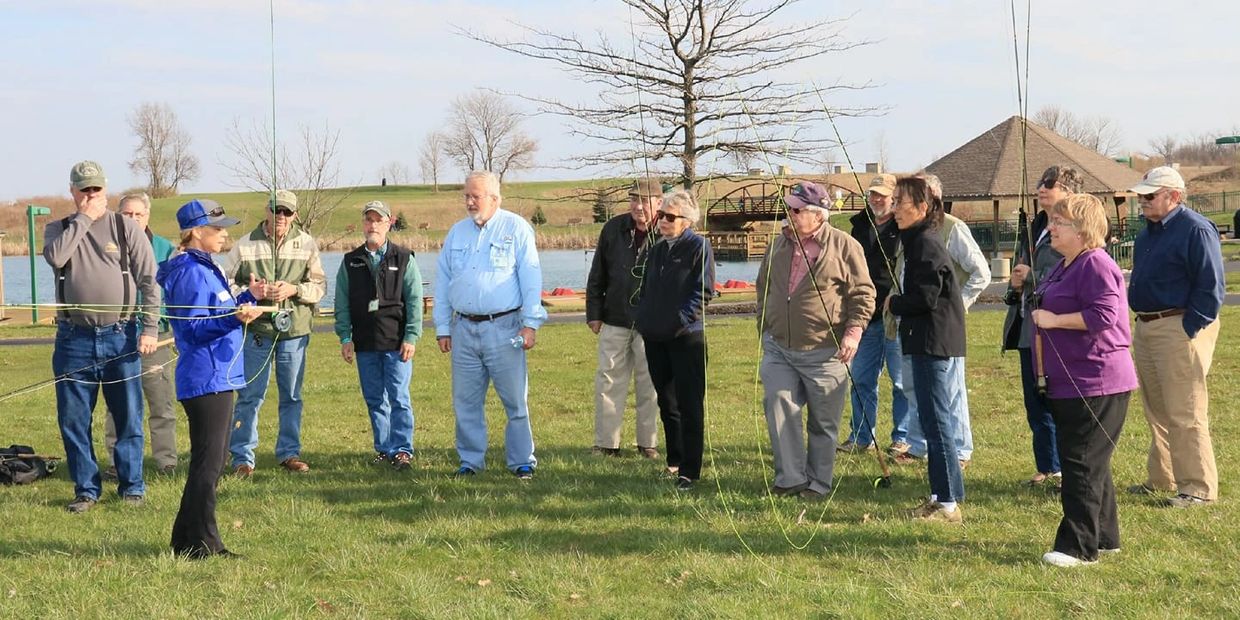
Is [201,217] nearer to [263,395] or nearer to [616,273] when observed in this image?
[263,395]

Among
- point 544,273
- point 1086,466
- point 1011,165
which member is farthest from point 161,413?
point 1011,165

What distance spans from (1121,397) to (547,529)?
2.94 meters

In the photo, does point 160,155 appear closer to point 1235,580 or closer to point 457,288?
point 457,288

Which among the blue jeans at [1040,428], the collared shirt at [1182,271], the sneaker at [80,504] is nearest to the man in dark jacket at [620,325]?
the blue jeans at [1040,428]

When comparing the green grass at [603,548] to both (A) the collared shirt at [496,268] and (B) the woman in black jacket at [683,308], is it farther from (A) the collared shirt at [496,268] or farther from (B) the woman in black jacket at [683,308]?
(A) the collared shirt at [496,268]

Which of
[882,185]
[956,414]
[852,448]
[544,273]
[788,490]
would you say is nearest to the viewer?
[788,490]

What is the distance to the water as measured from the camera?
110 ft

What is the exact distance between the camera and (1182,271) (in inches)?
245

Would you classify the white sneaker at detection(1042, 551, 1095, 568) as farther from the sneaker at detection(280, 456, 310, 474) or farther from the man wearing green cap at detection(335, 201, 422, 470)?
the sneaker at detection(280, 456, 310, 474)

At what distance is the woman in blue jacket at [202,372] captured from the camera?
5.46 metres

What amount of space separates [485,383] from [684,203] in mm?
1791

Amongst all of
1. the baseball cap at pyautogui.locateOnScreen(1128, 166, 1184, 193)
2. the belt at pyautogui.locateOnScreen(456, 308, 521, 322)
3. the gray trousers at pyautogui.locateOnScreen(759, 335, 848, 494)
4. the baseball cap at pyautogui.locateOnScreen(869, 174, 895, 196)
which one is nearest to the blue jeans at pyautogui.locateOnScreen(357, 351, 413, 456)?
the belt at pyautogui.locateOnScreen(456, 308, 521, 322)

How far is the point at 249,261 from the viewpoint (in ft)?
25.3

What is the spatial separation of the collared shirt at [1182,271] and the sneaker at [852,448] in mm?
2223
